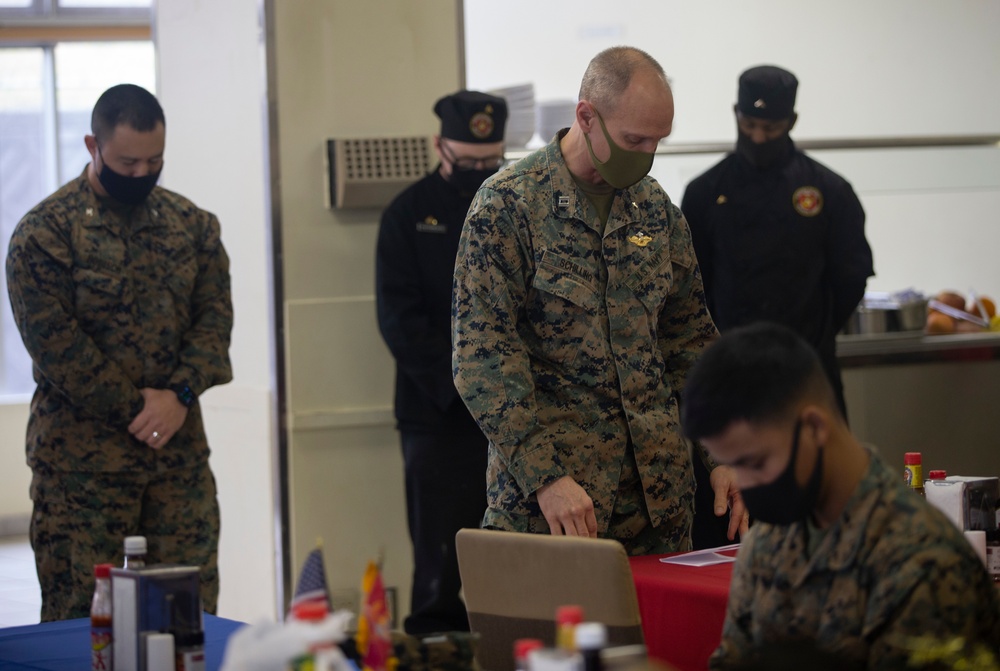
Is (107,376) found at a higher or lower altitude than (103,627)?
higher

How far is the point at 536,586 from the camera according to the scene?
188 centimetres

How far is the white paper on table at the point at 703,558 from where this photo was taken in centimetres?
222

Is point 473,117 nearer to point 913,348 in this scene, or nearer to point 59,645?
point 913,348

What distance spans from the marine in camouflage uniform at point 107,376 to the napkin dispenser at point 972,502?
6.26ft

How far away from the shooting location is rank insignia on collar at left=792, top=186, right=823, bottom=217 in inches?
166

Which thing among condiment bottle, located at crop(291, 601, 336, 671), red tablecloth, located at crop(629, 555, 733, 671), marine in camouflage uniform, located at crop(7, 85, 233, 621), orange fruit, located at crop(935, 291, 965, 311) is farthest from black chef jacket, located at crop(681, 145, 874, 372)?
condiment bottle, located at crop(291, 601, 336, 671)

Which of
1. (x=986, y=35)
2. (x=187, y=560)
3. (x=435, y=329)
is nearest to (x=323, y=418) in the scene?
(x=435, y=329)

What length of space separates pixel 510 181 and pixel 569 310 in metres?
0.28

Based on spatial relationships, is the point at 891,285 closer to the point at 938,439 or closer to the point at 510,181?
the point at 938,439

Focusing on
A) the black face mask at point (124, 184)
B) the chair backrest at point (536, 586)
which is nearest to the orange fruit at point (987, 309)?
the black face mask at point (124, 184)

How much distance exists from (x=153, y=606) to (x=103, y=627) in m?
0.16

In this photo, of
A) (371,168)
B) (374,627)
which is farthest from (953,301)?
(374,627)

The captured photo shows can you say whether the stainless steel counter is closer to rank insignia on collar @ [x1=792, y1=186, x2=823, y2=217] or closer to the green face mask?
rank insignia on collar @ [x1=792, y1=186, x2=823, y2=217]

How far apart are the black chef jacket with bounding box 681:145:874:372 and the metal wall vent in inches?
37.7
